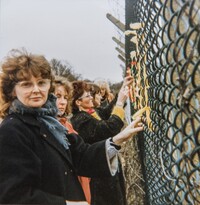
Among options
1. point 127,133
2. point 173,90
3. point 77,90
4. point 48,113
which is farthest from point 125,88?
point 173,90

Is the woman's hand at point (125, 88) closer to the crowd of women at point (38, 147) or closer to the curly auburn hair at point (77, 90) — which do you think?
the curly auburn hair at point (77, 90)

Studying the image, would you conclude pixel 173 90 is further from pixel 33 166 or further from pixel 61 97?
pixel 61 97

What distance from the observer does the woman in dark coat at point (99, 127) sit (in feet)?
10.0

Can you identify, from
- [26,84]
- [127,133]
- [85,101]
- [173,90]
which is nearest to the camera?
[173,90]

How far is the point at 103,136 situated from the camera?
3072mm

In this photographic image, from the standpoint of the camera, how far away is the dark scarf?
6.03ft

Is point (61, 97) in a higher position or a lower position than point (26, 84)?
lower

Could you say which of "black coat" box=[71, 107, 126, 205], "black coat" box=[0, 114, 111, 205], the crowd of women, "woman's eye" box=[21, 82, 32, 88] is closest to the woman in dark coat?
"black coat" box=[71, 107, 126, 205]

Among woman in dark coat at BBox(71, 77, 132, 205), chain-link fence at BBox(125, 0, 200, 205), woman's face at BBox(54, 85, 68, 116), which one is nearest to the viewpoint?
chain-link fence at BBox(125, 0, 200, 205)

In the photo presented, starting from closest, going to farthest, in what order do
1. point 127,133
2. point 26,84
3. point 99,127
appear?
point 26,84 → point 127,133 → point 99,127

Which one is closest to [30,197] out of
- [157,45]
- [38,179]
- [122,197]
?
[38,179]

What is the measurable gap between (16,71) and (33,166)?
0.49 meters

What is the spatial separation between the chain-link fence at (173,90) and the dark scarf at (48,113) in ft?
1.41

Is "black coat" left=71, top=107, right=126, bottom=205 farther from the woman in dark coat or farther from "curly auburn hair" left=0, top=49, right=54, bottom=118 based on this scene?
"curly auburn hair" left=0, top=49, right=54, bottom=118
